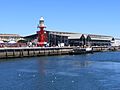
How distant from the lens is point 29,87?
177ft

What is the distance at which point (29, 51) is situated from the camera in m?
141

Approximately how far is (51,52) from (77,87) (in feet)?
339

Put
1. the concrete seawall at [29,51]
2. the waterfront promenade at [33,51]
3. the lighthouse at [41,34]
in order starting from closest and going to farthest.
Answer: the concrete seawall at [29,51], the waterfront promenade at [33,51], the lighthouse at [41,34]

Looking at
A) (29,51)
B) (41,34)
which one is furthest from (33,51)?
(41,34)

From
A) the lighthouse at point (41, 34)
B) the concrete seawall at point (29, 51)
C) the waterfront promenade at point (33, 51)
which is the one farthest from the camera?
the lighthouse at point (41, 34)

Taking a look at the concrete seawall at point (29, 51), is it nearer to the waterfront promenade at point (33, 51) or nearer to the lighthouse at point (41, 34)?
the waterfront promenade at point (33, 51)

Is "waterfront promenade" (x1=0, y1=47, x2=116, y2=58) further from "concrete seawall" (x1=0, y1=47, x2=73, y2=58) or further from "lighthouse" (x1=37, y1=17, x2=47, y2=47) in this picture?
"lighthouse" (x1=37, y1=17, x2=47, y2=47)

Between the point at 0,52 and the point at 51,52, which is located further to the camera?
the point at 51,52

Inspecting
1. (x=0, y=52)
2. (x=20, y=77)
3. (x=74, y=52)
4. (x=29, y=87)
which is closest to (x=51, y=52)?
(x=74, y=52)

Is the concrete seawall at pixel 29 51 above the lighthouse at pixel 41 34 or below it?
below

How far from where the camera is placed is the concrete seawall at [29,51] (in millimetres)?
126162

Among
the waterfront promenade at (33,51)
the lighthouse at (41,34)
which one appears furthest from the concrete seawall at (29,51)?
the lighthouse at (41,34)

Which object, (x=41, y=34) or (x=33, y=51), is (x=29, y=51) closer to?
(x=33, y=51)

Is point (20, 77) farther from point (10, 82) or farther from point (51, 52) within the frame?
point (51, 52)
